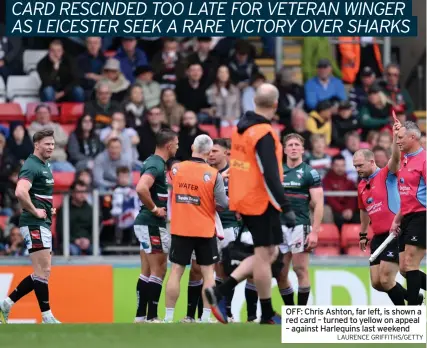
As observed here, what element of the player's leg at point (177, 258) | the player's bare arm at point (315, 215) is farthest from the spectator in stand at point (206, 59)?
the player's leg at point (177, 258)

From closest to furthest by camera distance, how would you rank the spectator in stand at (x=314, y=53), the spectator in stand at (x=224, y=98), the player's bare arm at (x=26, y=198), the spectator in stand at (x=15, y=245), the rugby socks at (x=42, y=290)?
the player's bare arm at (x=26, y=198) → the rugby socks at (x=42, y=290) → the spectator in stand at (x=15, y=245) → the spectator in stand at (x=224, y=98) → the spectator in stand at (x=314, y=53)

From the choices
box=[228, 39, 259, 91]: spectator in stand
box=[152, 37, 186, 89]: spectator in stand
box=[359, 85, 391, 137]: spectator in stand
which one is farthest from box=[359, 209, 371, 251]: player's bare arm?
box=[152, 37, 186, 89]: spectator in stand

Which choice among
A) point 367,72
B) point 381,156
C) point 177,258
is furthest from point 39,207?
point 367,72

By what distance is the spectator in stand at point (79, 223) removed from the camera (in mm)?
19250

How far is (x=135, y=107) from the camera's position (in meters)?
22.2

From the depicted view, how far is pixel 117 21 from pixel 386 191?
6278 mm

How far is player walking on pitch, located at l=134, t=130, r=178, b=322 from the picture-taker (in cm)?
1569

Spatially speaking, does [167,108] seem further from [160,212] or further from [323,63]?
[160,212]

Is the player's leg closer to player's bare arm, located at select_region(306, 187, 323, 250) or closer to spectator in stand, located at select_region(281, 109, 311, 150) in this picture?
player's bare arm, located at select_region(306, 187, 323, 250)

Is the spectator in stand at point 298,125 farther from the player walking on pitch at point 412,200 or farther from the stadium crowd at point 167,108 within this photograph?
the player walking on pitch at point 412,200

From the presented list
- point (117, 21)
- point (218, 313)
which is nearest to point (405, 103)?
point (117, 21)

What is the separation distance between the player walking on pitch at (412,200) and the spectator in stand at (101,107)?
7870mm

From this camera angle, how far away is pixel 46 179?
1523 centimetres

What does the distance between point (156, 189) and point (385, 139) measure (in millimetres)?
7167
